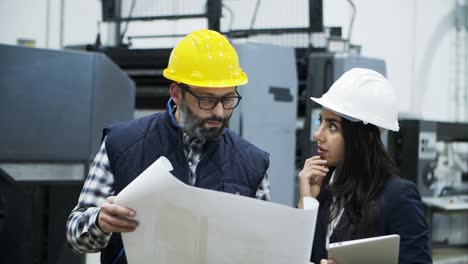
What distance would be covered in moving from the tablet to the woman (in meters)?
0.12

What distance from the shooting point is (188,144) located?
1454mm

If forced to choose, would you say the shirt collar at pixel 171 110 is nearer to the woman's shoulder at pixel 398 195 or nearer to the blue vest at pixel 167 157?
the blue vest at pixel 167 157

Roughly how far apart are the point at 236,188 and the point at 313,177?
208mm

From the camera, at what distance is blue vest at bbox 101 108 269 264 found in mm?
1412

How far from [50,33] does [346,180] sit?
328 cm

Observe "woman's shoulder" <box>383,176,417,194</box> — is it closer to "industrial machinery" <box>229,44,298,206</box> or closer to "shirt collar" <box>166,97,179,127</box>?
"shirt collar" <box>166,97,179,127</box>

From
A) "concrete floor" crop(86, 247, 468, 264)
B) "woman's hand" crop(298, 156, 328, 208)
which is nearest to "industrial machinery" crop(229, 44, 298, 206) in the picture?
"concrete floor" crop(86, 247, 468, 264)

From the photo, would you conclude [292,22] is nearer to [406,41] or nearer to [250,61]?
[250,61]

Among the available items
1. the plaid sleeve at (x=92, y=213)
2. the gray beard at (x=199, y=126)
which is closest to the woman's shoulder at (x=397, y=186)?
the gray beard at (x=199, y=126)

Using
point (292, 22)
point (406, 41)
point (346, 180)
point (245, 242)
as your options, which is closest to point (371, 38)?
point (406, 41)

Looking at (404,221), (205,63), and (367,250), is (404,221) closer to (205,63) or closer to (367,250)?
(367,250)

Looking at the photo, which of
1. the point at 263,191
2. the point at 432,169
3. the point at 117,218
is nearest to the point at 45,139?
the point at 263,191

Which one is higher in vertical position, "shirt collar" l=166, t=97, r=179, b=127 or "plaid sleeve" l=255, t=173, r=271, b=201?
"shirt collar" l=166, t=97, r=179, b=127

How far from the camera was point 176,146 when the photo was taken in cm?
143
